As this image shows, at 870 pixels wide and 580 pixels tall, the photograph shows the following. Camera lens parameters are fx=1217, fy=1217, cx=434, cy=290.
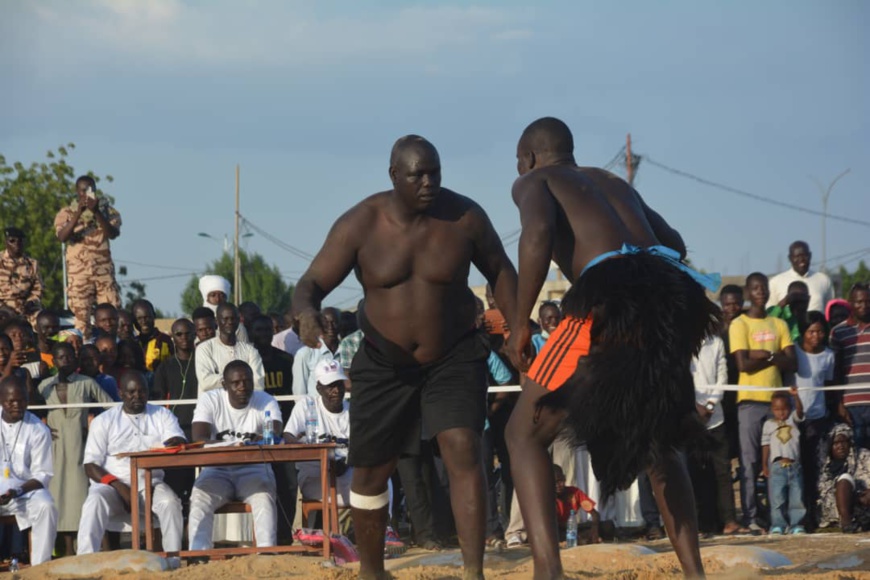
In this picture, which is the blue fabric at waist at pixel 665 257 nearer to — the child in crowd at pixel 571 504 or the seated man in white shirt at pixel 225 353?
the child in crowd at pixel 571 504

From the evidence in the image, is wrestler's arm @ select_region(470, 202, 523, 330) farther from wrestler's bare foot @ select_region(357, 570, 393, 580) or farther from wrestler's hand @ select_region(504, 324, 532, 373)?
wrestler's bare foot @ select_region(357, 570, 393, 580)

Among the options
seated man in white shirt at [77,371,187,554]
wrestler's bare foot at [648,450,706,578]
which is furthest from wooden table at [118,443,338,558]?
wrestler's bare foot at [648,450,706,578]

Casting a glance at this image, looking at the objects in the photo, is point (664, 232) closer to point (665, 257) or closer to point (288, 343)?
point (665, 257)

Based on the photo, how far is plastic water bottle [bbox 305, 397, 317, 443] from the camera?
10930 millimetres

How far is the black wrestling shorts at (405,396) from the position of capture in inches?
242

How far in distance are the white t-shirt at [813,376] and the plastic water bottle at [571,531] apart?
102 inches

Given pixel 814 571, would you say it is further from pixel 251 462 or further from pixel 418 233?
pixel 251 462

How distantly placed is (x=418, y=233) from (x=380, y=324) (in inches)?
19.9

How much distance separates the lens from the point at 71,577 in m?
8.00

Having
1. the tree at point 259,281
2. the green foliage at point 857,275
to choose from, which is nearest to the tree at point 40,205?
the tree at point 259,281

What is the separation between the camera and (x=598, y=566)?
306 inches

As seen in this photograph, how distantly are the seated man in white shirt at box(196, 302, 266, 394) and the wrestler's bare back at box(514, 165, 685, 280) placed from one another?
6.34m

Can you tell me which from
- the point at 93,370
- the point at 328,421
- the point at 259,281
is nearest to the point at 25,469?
the point at 93,370

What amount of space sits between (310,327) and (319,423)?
5.42 meters
